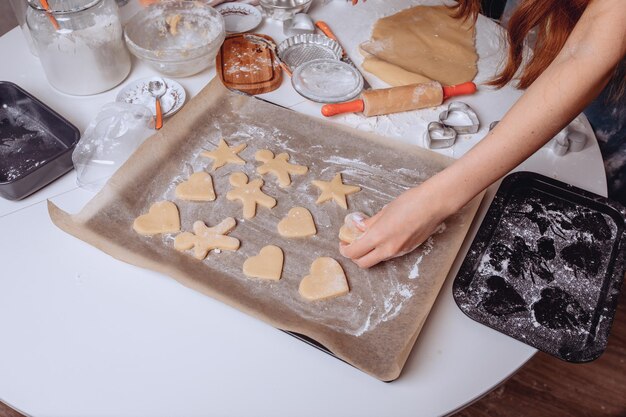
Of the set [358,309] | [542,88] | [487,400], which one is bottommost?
[487,400]

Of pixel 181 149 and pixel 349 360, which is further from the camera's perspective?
pixel 181 149

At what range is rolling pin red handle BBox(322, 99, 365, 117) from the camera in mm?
1264

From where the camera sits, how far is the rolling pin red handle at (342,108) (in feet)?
4.15

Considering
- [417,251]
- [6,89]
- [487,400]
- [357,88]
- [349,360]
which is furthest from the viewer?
[487,400]

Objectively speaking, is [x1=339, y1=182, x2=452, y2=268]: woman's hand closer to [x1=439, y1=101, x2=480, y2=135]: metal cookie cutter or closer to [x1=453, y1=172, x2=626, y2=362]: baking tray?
[x1=453, y1=172, x2=626, y2=362]: baking tray

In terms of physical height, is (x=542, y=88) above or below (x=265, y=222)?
above

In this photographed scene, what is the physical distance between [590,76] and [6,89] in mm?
1205

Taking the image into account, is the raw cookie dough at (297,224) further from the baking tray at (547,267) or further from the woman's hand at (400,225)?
the baking tray at (547,267)

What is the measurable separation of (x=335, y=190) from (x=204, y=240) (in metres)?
0.29

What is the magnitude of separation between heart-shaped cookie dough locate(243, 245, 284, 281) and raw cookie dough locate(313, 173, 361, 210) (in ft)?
0.54

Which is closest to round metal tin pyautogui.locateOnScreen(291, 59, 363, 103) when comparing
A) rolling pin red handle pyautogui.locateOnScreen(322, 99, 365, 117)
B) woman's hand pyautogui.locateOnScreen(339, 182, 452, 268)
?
rolling pin red handle pyautogui.locateOnScreen(322, 99, 365, 117)

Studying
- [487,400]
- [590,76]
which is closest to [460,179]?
[590,76]

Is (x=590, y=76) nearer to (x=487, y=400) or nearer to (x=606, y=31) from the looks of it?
(x=606, y=31)

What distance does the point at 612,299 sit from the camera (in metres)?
0.91
